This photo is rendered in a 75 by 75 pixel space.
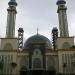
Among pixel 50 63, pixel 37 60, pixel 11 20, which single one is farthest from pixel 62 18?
pixel 37 60

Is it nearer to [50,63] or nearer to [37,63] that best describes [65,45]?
[50,63]

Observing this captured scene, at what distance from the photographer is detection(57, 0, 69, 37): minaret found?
58.8 metres

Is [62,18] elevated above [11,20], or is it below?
above

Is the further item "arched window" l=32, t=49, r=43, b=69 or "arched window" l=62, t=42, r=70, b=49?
"arched window" l=62, t=42, r=70, b=49

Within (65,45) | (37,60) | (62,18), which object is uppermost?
(62,18)

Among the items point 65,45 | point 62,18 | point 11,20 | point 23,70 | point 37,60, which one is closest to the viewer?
point 23,70

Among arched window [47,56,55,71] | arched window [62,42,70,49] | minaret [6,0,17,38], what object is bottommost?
arched window [47,56,55,71]

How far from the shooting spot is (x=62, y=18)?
59812 millimetres

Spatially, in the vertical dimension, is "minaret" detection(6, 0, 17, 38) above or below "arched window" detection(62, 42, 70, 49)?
above

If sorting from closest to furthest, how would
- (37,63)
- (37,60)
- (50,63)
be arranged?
(37,63), (37,60), (50,63)

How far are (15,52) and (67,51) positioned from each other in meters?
13.3

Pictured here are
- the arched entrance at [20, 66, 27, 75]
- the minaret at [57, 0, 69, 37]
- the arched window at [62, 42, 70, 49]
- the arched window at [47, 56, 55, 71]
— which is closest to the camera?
the arched entrance at [20, 66, 27, 75]

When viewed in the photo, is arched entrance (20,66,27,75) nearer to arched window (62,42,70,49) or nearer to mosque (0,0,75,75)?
mosque (0,0,75,75)

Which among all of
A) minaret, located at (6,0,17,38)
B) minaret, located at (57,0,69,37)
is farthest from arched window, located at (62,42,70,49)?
minaret, located at (6,0,17,38)
